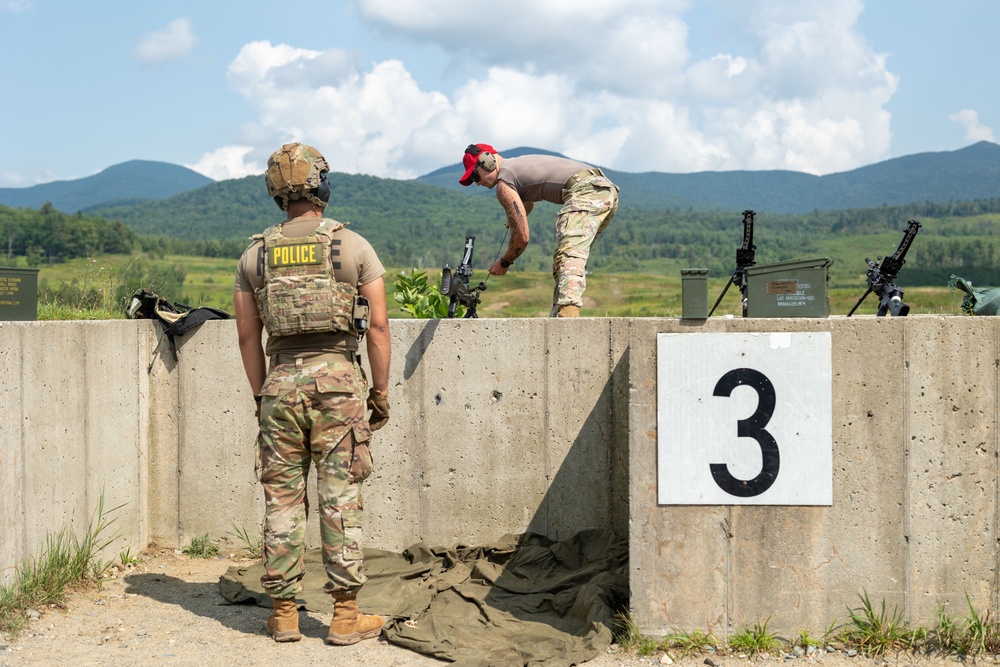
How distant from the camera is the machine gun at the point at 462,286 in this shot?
631 cm

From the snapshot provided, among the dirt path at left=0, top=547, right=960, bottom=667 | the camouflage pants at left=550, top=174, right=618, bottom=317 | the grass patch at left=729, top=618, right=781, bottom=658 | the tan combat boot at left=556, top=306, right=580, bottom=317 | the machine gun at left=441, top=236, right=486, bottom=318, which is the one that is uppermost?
the camouflage pants at left=550, top=174, right=618, bottom=317

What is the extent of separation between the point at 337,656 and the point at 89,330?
8.77 feet

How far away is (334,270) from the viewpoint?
15.7 feet

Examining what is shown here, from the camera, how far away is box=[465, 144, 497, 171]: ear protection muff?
21.5ft

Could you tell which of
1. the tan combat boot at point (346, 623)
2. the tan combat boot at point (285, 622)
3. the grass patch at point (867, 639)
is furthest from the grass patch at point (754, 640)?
the tan combat boot at point (285, 622)

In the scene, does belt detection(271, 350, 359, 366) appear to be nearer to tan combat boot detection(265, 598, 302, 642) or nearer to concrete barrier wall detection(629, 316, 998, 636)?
tan combat boot detection(265, 598, 302, 642)

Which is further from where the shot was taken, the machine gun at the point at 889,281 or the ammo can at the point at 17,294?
the machine gun at the point at 889,281

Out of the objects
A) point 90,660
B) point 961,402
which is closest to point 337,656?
point 90,660

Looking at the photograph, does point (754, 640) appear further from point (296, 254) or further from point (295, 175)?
point (295, 175)

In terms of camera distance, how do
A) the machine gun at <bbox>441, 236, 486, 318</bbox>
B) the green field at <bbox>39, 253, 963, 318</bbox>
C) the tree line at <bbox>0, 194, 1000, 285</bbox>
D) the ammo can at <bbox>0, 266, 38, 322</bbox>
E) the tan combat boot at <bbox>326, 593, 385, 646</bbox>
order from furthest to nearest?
the tree line at <bbox>0, 194, 1000, 285</bbox> → the green field at <bbox>39, 253, 963, 318</bbox> → the machine gun at <bbox>441, 236, 486, 318</bbox> → the ammo can at <bbox>0, 266, 38, 322</bbox> → the tan combat boot at <bbox>326, 593, 385, 646</bbox>

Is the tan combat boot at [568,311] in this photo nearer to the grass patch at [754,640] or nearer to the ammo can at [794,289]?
the ammo can at [794,289]

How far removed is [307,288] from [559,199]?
8.97ft

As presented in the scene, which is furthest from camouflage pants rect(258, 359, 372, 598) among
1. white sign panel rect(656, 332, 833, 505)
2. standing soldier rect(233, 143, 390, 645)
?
white sign panel rect(656, 332, 833, 505)

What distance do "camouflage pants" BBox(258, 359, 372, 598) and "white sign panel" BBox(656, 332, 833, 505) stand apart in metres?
1.57
